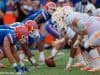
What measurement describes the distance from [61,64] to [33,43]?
3.12 meters

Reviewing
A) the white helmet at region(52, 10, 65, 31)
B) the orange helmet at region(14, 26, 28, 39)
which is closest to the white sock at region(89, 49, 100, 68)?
the white helmet at region(52, 10, 65, 31)

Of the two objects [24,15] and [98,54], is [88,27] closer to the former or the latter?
[98,54]

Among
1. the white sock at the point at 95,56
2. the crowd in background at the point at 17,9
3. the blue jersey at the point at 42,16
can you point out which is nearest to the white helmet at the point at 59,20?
the white sock at the point at 95,56

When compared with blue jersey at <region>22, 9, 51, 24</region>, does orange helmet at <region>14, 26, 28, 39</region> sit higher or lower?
higher

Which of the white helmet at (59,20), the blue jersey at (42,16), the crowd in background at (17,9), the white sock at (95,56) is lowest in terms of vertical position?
the crowd in background at (17,9)

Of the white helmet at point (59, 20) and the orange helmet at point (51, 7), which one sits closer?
the white helmet at point (59, 20)

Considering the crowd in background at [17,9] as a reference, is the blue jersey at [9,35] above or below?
above

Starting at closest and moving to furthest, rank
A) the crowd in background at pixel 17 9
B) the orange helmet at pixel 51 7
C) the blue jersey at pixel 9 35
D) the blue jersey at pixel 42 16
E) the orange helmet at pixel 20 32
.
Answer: the orange helmet at pixel 20 32 → the blue jersey at pixel 9 35 → the orange helmet at pixel 51 7 → the blue jersey at pixel 42 16 → the crowd in background at pixel 17 9

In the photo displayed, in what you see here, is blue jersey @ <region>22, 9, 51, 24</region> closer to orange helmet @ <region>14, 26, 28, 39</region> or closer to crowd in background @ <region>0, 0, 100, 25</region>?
orange helmet @ <region>14, 26, 28, 39</region>

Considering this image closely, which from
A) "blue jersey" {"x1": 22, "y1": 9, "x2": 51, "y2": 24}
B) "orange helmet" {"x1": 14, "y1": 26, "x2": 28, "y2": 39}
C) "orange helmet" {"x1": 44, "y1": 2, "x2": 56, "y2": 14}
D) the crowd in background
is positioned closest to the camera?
"orange helmet" {"x1": 14, "y1": 26, "x2": 28, "y2": 39}

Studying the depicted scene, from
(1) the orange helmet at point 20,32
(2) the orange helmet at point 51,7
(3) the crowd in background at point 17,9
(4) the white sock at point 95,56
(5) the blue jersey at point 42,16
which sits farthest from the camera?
(3) the crowd in background at point 17,9

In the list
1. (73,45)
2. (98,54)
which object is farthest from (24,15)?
(98,54)

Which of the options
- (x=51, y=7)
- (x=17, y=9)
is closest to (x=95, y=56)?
(x=51, y=7)

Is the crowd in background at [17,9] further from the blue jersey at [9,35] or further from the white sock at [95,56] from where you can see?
the white sock at [95,56]
